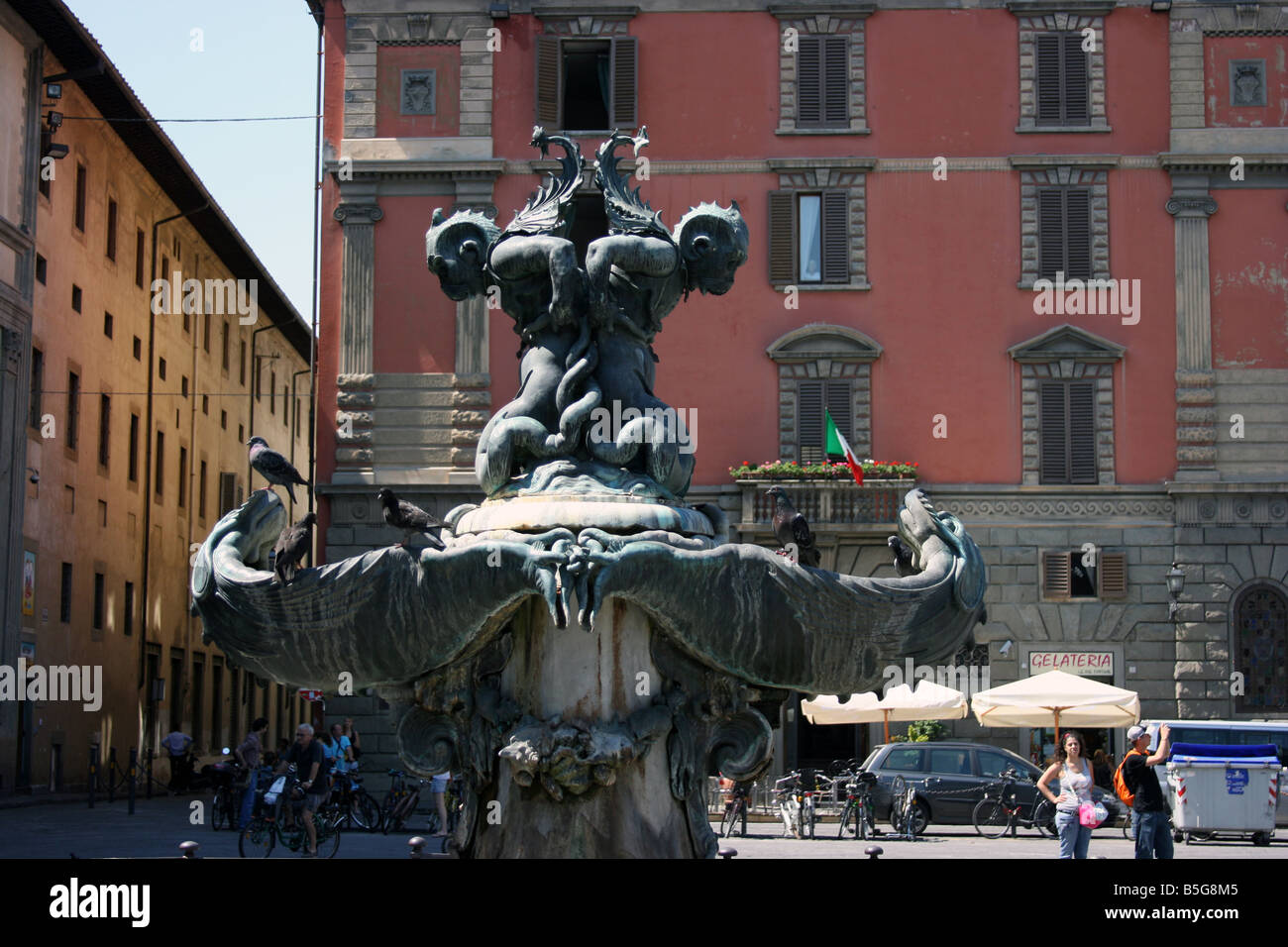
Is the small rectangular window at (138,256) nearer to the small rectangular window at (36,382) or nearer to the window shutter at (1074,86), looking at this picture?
the small rectangular window at (36,382)

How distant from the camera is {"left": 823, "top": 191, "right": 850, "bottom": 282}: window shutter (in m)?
34.5

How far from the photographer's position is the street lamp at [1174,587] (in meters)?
32.5

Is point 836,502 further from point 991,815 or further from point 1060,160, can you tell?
point 1060,160

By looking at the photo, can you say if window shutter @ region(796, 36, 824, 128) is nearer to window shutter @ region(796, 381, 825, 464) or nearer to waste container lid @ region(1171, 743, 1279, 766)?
window shutter @ region(796, 381, 825, 464)

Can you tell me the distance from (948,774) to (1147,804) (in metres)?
12.8

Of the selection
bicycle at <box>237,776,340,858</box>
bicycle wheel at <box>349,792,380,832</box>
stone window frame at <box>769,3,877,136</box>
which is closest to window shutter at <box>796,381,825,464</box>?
stone window frame at <box>769,3,877,136</box>

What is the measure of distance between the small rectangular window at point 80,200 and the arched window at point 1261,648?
23.9 m

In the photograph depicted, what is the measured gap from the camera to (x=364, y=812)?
87.9 ft

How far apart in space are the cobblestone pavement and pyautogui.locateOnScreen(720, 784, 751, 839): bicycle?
352 mm

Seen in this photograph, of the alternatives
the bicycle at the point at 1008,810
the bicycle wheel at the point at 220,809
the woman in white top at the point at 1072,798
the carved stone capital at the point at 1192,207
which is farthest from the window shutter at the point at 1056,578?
the woman in white top at the point at 1072,798

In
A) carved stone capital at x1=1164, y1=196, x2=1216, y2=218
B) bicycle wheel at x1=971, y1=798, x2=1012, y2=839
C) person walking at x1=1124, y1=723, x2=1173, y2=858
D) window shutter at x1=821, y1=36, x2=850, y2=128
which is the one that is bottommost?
bicycle wheel at x1=971, y1=798, x2=1012, y2=839

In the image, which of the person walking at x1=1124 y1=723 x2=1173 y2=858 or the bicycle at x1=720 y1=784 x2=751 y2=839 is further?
the bicycle at x1=720 y1=784 x2=751 y2=839

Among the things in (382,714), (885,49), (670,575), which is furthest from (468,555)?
(885,49)

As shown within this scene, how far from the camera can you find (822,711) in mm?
28078
